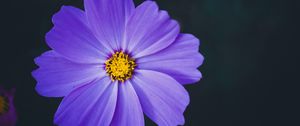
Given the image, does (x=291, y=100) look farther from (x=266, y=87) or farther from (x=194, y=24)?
(x=194, y=24)

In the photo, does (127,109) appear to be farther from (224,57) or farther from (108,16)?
(224,57)

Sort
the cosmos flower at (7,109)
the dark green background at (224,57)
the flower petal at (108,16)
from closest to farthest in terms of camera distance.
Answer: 1. the flower petal at (108,16)
2. the cosmos flower at (7,109)
3. the dark green background at (224,57)

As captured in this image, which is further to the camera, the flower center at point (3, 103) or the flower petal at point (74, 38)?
the flower center at point (3, 103)

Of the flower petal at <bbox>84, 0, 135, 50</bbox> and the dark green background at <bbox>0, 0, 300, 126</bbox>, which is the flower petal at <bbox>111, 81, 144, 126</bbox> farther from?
the dark green background at <bbox>0, 0, 300, 126</bbox>

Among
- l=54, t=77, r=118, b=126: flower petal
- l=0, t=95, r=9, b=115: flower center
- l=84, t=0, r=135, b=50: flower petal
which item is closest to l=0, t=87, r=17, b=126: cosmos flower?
l=0, t=95, r=9, b=115: flower center

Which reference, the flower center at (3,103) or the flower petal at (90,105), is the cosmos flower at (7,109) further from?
the flower petal at (90,105)

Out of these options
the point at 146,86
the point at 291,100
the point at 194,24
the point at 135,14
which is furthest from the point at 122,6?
the point at 291,100

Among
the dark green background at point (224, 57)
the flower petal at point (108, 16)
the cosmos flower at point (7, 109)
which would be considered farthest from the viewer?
the dark green background at point (224, 57)

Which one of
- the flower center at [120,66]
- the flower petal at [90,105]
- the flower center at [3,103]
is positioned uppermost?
the flower center at [120,66]

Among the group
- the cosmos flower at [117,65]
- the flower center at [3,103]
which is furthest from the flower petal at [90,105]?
the flower center at [3,103]
